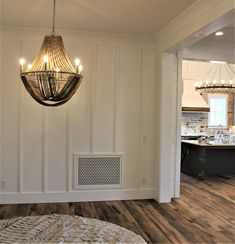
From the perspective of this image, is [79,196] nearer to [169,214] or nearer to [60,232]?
[169,214]

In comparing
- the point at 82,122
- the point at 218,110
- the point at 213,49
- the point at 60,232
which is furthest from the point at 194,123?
the point at 60,232

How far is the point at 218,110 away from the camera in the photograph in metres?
10.6

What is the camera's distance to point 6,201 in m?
4.78

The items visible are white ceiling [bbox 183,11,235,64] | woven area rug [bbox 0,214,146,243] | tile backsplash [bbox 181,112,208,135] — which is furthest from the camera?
tile backsplash [bbox 181,112,208,135]

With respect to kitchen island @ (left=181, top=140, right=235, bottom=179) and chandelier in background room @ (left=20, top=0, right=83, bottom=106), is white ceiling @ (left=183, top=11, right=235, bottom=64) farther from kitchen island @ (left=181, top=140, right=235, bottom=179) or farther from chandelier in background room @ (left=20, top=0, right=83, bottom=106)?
chandelier in background room @ (left=20, top=0, right=83, bottom=106)

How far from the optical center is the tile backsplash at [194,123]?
1000cm

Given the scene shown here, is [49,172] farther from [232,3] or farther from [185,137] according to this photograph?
[185,137]

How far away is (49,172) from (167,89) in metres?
2.39

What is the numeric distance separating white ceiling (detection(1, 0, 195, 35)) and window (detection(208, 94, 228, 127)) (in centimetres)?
630

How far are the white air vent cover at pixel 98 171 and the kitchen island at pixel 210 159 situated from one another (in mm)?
2764

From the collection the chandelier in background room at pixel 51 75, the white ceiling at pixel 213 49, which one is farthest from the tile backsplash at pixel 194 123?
the chandelier in background room at pixel 51 75

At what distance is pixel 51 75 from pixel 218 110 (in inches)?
354

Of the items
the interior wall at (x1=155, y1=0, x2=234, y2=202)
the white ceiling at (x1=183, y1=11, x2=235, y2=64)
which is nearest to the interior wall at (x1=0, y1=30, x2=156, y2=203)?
the interior wall at (x1=155, y1=0, x2=234, y2=202)

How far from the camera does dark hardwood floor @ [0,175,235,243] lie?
3670 millimetres
